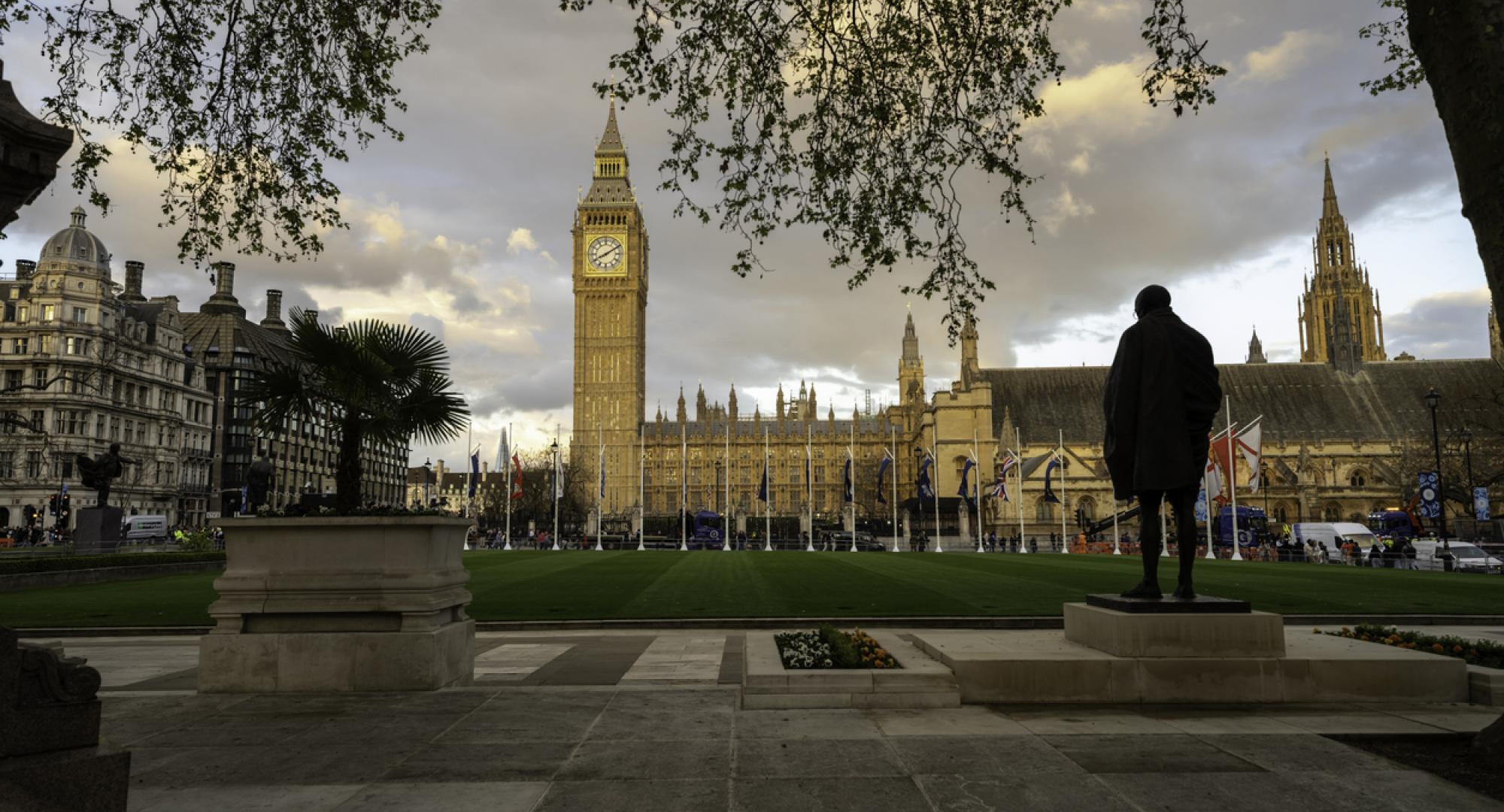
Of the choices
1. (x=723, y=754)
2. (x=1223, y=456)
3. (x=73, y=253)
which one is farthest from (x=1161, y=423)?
(x=73, y=253)

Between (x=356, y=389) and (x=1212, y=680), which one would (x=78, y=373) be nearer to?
(x=356, y=389)

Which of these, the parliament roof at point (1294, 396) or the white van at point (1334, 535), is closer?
the white van at point (1334, 535)

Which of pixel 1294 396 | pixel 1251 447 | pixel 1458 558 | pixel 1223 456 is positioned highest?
pixel 1294 396

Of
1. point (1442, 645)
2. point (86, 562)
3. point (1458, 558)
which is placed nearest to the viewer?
point (1442, 645)

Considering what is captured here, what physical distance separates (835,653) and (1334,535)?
5107 centimetres

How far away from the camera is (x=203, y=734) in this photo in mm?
6344

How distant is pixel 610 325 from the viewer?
11650 centimetres

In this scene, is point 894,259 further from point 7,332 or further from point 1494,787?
point 7,332

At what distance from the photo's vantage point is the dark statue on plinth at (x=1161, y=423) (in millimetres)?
8008

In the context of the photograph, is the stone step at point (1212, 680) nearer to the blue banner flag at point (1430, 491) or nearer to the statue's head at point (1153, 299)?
the statue's head at point (1153, 299)

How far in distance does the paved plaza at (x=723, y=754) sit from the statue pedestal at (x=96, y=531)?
27.1 m

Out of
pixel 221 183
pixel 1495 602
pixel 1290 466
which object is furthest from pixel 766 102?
pixel 1290 466

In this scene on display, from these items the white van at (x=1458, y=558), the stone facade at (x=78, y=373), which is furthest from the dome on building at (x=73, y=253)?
the white van at (x=1458, y=558)

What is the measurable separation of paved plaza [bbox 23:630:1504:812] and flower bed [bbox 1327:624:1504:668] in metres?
1.74
